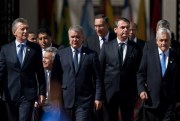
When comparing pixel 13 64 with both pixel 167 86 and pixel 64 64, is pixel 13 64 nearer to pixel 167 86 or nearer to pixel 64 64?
pixel 64 64

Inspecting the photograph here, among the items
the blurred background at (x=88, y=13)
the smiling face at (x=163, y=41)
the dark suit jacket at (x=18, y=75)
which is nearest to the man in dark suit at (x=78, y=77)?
the dark suit jacket at (x=18, y=75)

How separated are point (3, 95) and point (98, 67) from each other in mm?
1577

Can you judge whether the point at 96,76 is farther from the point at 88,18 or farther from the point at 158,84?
the point at 88,18

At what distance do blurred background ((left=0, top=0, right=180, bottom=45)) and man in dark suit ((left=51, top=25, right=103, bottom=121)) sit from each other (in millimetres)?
6549

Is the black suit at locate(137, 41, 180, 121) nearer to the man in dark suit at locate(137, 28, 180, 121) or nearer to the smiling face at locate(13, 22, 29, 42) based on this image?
the man in dark suit at locate(137, 28, 180, 121)

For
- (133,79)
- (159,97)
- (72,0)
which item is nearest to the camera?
(159,97)

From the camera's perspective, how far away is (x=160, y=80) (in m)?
13.0

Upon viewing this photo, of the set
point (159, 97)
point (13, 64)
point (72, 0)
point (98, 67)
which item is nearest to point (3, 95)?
point (13, 64)

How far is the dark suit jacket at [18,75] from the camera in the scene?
1331 cm

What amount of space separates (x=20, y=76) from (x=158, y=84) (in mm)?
2116

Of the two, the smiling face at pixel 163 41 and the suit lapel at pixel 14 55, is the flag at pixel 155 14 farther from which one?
the suit lapel at pixel 14 55

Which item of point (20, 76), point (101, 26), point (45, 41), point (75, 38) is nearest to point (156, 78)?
point (75, 38)

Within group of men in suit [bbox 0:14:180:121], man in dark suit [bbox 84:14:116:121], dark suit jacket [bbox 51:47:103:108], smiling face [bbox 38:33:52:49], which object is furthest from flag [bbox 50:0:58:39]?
dark suit jacket [bbox 51:47:103:108]

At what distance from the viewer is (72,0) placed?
20.3 metres
